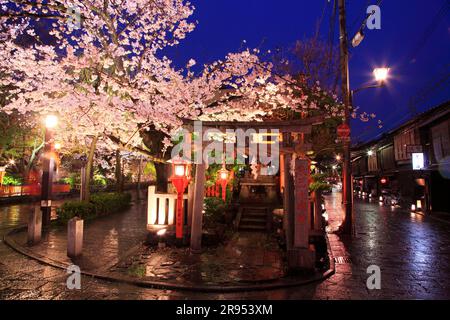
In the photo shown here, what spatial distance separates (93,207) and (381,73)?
17.1 m

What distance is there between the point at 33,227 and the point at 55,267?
3412mm

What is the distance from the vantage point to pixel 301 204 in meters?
9.23

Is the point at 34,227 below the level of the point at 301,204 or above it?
below

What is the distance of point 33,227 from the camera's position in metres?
11.5

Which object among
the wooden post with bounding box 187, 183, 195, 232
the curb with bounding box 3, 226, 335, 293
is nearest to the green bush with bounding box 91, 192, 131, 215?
the wooden post with bounding box 187, 183, 195, 232

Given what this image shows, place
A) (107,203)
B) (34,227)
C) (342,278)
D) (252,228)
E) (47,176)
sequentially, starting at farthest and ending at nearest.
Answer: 1. (107,203)
2. (252,228)
3. (47,176)
4. (34,227)
5. (342,278)

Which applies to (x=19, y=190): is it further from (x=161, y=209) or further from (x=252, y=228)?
(x=252, y=228)

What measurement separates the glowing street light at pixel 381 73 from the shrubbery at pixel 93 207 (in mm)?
16549

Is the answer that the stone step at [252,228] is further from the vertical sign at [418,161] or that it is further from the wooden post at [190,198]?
the vertical sign at [418,161]

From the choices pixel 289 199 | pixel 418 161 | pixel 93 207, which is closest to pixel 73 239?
pixel 289 199

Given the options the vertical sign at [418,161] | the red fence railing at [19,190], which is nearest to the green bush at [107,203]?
the red fence railing at [19,190]

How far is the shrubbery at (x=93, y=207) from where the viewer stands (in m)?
16.4

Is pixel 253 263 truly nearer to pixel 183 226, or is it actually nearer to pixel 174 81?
pixel 183 226
